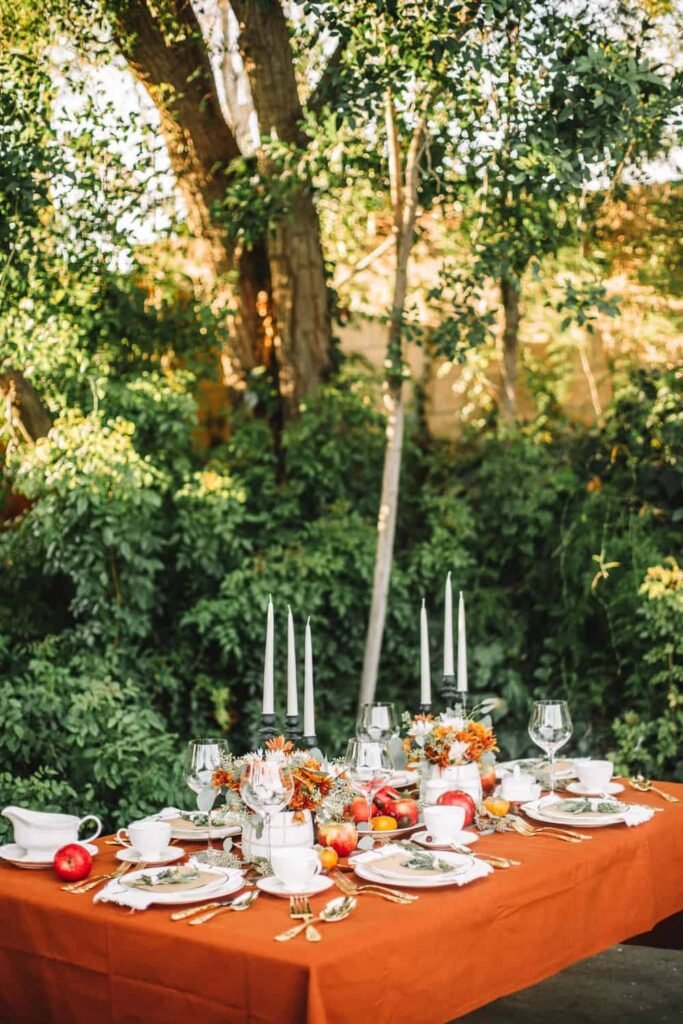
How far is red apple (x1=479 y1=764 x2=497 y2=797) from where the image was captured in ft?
10.8

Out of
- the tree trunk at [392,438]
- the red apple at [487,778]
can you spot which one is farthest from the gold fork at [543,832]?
the tree trunk at [392,438]

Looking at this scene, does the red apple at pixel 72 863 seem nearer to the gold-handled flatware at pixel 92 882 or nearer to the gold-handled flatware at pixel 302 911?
the gold-handled flatware at pixel 92 882

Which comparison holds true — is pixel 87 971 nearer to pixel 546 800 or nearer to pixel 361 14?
pixel 546 800

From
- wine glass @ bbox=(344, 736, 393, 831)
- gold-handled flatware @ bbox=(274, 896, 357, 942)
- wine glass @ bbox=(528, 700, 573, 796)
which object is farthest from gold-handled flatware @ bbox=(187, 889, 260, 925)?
wine glass @ bbox=(528, 700, 573, 796)

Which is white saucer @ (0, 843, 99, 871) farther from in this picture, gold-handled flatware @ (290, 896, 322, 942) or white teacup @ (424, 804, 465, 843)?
white teacup @ (424, 804, 465, 843)

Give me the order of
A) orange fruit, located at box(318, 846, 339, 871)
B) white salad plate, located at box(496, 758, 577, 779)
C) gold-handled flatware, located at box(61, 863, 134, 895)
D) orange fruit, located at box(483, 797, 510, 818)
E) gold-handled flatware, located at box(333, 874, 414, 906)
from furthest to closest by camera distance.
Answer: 1. white salad plate, located at box(496, 758, 577, 779)
2. orange fruit, located at box(483, 797, 510, 818)
3. orange fruit, located at box(318, 846, 339, 871)
4. gold-handled flatware, located at box(61, 863, 134, 895)
5. gold-handled flatware, located at box(333, 874, 414, 906)

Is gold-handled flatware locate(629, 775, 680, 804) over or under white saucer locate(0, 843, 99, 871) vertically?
over

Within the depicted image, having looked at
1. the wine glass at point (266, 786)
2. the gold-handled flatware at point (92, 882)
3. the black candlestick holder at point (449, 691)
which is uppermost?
the black candlestick holder at point (449, 691)

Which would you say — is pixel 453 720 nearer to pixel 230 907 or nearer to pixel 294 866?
pixel 294 866

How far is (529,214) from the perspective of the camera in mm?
5688

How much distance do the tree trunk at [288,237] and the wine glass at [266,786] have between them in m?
3.71

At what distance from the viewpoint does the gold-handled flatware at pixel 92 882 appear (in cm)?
248

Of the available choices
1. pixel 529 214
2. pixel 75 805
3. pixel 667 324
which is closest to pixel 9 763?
pixel 75 805

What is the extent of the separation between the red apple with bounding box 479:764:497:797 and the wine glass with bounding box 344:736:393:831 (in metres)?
0.32
